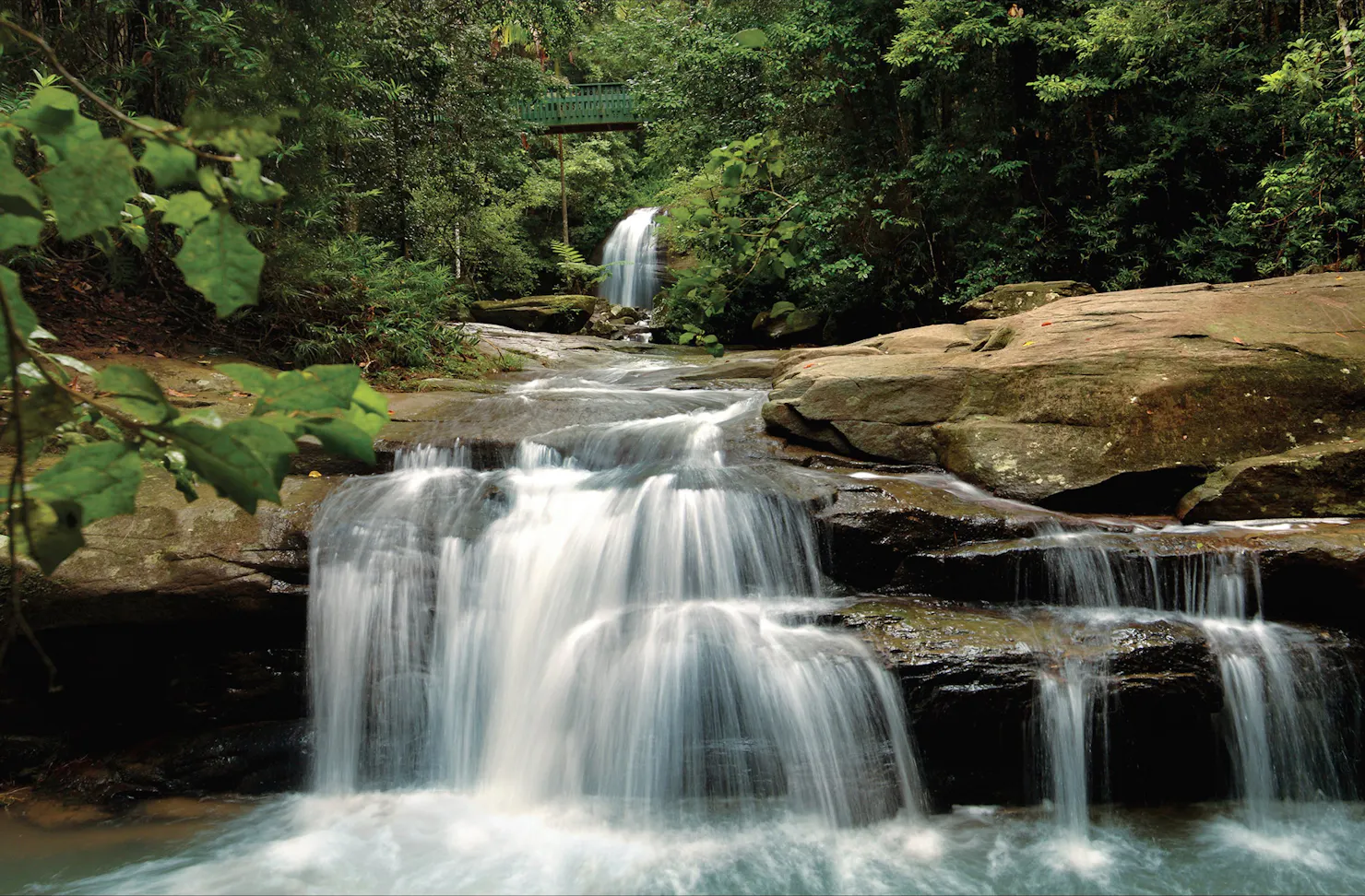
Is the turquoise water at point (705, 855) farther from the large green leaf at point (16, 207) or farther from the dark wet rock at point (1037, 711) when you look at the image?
the large green leaf at point (16, 207)

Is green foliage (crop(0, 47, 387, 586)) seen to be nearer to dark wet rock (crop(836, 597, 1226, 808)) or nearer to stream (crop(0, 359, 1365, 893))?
stream (crop(0, 359, 1365, 893))

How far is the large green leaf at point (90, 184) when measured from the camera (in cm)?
75

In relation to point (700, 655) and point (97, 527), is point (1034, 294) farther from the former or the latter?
point (97, 527)

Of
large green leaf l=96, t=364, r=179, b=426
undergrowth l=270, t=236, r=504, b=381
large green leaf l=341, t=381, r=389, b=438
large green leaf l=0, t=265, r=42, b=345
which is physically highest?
undergrowth l=270, t=236, r=504, b=381

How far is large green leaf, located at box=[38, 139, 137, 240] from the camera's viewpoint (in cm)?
75

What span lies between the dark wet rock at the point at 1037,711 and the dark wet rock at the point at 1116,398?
124 cm

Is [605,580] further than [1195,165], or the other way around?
[1195,165]

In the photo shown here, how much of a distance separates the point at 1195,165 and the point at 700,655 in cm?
991

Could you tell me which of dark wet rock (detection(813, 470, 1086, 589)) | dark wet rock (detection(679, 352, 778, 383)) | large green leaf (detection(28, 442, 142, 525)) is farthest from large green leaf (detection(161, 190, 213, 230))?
dark wet rock (detection(679, 352, 778, 383))

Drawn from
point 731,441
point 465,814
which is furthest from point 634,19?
point 465,814

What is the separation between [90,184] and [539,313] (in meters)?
18.2

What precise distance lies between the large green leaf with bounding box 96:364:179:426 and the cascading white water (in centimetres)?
413

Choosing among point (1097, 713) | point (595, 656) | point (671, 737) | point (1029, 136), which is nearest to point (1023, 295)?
point (1029, 136)

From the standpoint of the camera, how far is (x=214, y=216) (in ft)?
2.51
